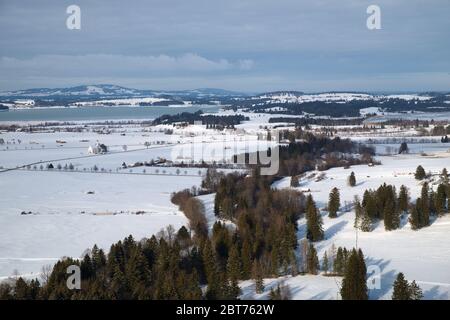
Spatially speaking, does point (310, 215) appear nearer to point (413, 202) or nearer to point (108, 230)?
point (413, 202)

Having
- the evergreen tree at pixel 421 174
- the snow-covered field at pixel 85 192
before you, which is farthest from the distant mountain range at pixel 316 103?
the evergreen tree at pixel 421 174

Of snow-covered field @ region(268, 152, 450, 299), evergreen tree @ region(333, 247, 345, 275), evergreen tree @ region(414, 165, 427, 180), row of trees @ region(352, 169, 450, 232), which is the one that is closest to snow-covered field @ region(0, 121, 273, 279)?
snow-covered field @ region(268, 152, 450, 299)

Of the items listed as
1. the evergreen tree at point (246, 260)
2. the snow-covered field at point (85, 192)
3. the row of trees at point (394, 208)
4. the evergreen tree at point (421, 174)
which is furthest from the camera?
the evergreen tree at point (421, 174)

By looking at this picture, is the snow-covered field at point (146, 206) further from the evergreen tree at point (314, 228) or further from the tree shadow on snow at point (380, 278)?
the evergreen tree at point (314, 228)

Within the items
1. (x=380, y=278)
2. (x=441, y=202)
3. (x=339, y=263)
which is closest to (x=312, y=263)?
(x=339, y=263)

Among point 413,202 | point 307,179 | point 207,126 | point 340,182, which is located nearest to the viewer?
point 413,202

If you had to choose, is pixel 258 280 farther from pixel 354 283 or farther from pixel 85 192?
pixel 85 192
